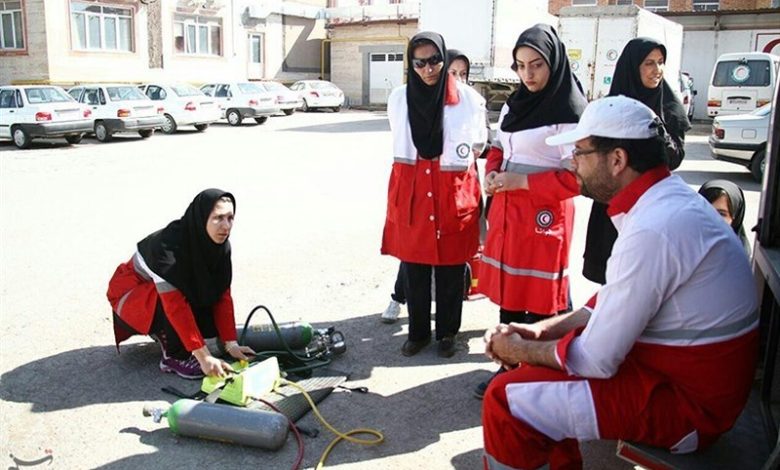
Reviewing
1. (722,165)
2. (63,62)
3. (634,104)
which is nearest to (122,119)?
(63,62)

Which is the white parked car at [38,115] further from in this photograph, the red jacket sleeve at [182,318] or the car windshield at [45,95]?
the red jacket sleeve at [182,318]

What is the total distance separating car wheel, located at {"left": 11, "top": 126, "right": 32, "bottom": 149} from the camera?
1778 centimetres

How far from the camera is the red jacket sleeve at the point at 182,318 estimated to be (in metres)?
4.01

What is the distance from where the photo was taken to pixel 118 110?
19359mm

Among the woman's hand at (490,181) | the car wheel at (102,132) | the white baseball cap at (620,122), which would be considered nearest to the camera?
the white baseball cap at (620,122)

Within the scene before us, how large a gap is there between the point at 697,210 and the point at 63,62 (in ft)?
96.8

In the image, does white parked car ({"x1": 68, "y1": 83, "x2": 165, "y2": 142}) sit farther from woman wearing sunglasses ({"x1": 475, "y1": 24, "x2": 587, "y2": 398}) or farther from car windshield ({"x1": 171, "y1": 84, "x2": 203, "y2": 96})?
woman wearing sunglasses ({"x1": 475, "y1": 24, "x2": 587, "y2": 398})

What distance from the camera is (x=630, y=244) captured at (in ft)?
7.71

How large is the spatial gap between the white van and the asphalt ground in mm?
7921

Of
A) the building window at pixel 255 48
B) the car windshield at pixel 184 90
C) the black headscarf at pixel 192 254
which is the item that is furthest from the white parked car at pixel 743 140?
the building window at pixel 255 48

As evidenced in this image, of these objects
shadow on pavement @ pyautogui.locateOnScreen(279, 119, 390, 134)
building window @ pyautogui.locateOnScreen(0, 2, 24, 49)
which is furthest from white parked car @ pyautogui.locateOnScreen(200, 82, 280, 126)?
building window @ pyautogui.locateOnScreen(0, 2, 24, 49)

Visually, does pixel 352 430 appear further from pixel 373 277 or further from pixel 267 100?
pixel 267 100

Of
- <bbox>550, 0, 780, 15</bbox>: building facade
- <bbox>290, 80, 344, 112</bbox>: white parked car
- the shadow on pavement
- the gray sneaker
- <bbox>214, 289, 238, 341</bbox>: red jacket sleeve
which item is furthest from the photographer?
<bbox>550, 0, 780, 15</bbox>: building facade

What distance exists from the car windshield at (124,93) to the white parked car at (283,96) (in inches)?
256
